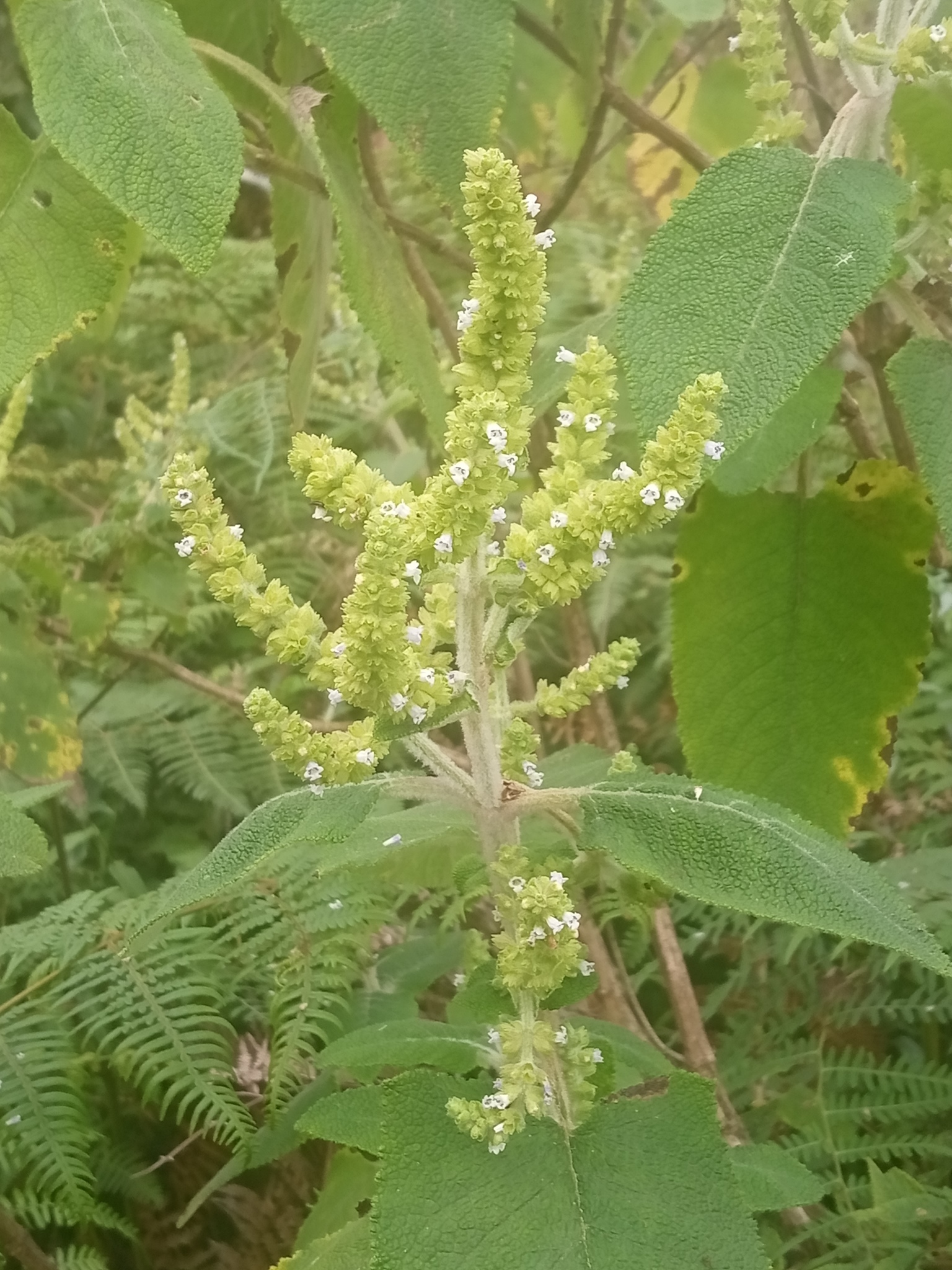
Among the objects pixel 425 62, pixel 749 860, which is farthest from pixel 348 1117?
pixel 425 62

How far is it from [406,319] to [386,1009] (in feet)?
1.41

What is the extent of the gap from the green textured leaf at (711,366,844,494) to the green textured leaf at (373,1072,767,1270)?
0.29m

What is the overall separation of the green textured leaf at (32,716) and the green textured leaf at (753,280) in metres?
0.64

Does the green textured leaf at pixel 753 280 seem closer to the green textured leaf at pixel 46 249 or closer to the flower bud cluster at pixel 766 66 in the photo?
the flower bud cluster at pixel 766 66

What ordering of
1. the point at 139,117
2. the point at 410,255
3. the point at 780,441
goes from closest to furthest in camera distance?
the point at 139,117 → the point at 780,441 → the point at 410,255

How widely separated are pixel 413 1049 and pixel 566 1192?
0.48 ft

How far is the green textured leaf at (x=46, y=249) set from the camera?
492 mm

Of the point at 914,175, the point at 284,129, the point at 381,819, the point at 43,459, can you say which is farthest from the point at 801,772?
the point at 43,459

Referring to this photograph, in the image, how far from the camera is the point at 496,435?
35 cm

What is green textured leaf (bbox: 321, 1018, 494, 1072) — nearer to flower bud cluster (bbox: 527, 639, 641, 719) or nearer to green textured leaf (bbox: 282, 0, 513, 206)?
flower bud cluster (bbox: 527, 639, 641, 719)

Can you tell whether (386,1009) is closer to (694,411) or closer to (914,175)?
(694,411)

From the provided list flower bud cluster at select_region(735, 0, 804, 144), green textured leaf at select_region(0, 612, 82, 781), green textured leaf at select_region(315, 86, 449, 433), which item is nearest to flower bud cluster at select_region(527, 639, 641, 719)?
green textured leaf at select_region(315, 86, 449, 433)

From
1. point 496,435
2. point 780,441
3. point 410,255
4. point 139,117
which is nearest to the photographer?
point 496,435

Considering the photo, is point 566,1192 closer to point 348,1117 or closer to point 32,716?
point 348,1117
